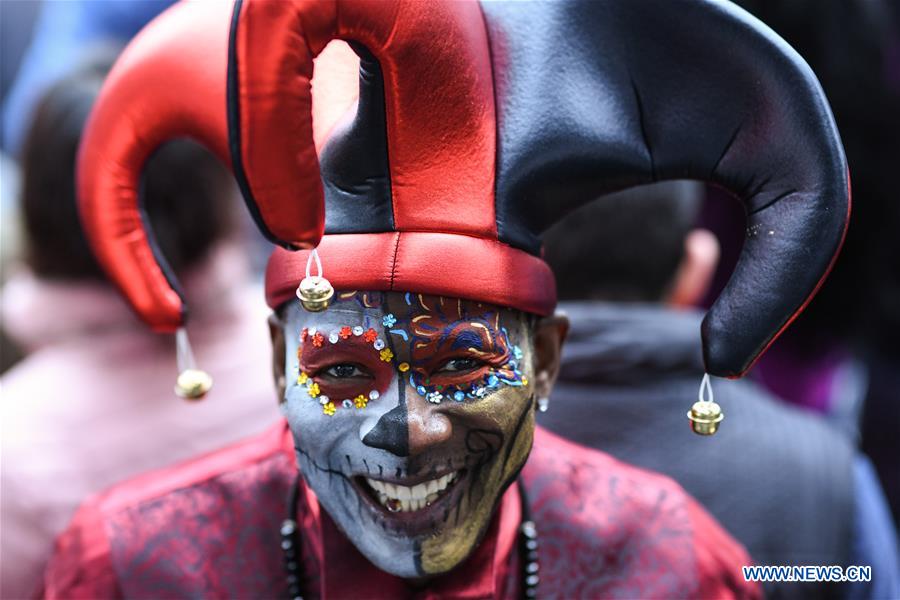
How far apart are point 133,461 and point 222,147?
932mm

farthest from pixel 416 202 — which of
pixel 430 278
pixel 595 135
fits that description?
pixel 595 135

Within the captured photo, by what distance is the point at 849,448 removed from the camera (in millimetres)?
2232

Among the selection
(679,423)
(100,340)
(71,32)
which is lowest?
(679,423)

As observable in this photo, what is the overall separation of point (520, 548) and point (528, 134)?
0.73 m

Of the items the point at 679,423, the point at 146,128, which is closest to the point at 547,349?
the point at 679,423

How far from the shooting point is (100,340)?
224 cm

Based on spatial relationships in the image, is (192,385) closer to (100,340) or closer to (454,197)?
(454,197)

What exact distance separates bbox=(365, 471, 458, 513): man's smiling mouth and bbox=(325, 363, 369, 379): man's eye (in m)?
0.15

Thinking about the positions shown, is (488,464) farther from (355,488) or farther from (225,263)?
(225,263)

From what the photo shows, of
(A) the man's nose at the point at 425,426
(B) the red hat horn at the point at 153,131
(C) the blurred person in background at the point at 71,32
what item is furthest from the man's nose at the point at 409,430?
(C) the blurred person in background at the point at 71,32

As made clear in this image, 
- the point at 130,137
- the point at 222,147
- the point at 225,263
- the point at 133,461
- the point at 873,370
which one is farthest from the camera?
the point at 873,370

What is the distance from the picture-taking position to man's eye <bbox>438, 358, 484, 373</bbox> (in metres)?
1.50

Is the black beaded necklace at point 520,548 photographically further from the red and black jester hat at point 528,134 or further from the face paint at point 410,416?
the red and black jester hat at point 528,134

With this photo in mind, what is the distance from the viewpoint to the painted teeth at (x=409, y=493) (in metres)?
1.54
